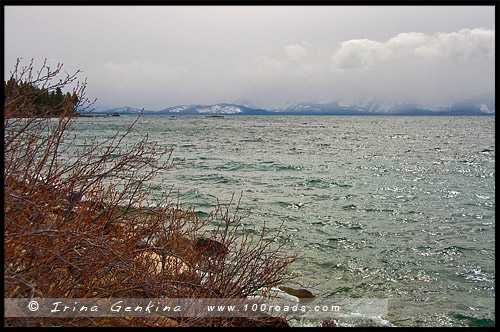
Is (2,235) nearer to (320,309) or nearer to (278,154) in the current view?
(320,309)

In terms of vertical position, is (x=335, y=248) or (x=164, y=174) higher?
(x=164, y=174)

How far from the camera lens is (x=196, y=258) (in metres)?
6.36

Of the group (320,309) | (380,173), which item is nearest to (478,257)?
(320,309)

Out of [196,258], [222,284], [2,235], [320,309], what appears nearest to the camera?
[2,235]

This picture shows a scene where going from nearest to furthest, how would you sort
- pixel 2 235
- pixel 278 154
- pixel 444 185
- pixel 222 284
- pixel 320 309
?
1. pixel 2 235
2. pixel 222 284
3. pixel 320 309
4. pixel 444 185
5. pixel 278 154

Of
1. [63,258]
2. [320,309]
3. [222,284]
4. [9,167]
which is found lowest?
[320,309]

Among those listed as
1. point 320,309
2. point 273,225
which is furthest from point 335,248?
point 320,309

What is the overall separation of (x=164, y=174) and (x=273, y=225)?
37.7ft

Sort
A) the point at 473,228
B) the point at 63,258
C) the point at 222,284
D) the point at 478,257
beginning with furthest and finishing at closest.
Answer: the point at 473,228
the point at 478,257
the point at 222,284
the point at 63,258

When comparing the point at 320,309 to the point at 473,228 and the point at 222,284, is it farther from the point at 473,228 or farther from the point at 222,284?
the point at 473,228

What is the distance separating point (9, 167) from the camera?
19.6 ft

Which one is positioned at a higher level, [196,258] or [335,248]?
[196,258]

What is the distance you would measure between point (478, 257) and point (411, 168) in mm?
19595

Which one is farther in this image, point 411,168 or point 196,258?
point 411,168
